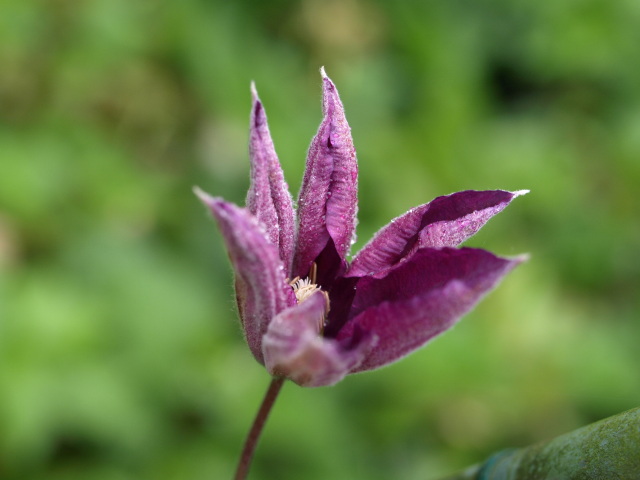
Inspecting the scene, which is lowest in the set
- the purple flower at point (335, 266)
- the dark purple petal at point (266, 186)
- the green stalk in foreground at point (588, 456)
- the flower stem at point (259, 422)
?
the green stalk in foreground at point (588, 456)

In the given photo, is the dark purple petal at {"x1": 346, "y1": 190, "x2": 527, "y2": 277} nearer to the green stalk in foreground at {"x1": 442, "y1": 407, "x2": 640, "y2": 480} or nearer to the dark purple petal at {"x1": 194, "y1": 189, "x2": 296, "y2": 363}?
the dark purple petal at {"x1": 194, "y1": 189, "x2": 296, "y2": 363}

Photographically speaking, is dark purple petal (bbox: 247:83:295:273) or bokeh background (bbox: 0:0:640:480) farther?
bokeh background (bbox: 0:0:640:480)

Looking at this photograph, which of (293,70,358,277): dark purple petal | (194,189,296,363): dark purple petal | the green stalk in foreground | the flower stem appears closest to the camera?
the green stalk in foreground

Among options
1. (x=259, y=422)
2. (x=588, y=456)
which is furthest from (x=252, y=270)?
(x=588, y=456)

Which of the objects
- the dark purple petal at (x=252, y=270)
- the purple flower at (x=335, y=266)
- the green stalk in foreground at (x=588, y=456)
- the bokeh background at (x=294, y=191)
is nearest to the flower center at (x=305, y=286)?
the purple flower at (x=335, y=266)

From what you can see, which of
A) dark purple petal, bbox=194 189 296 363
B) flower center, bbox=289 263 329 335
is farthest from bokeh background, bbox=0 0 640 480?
dark purple petal, bbox=194 189 296 363

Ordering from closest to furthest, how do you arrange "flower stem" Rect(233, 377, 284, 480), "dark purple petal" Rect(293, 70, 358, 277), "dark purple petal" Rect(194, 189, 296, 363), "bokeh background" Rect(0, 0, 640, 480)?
"dark purple petal" Rect(194, 189, 296, 363) → "flower stem" Rect(233, 377, 284, 480) → "dark purple petal" Rect(293, 70, 358, 277) → "bokeh background" Rect(0, 0, 640, 480)

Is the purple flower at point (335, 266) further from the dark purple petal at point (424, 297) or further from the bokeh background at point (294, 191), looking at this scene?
the bokeh background at point (294, 191)
